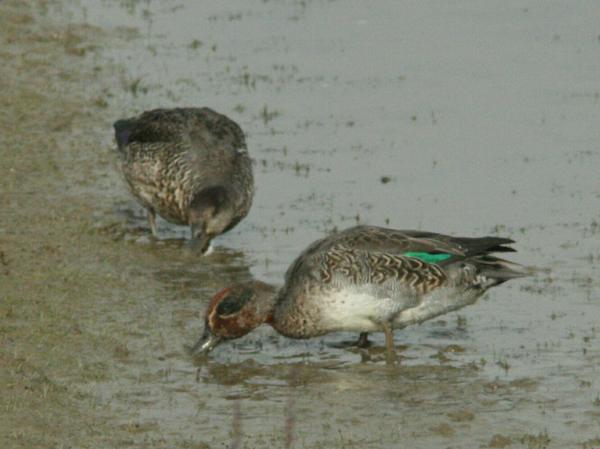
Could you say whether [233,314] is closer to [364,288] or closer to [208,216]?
[364,288]

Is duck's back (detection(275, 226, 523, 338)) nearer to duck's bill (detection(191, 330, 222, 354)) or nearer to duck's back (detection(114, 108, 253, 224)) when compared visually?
duck's bill (detection(191, 330, 222, 354))

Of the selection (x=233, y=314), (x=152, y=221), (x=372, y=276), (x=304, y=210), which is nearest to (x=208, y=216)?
(x=152, y=221)

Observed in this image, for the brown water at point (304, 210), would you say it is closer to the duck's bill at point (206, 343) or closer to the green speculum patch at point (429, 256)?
the duck's bill at point (206, 343)

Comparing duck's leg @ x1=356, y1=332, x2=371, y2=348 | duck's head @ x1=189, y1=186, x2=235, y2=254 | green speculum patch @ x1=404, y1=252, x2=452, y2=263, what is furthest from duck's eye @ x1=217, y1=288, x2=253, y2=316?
duck's head @ x1=189, y1=186, x2=235, y2=254

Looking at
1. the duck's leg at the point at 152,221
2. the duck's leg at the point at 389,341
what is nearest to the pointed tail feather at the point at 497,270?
the duck's leg at the point at 389,341

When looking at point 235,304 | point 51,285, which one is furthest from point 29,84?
point 235,304

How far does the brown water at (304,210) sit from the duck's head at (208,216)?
30 centimetres

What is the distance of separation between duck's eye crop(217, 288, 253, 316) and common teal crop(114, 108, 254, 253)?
96.8 inches

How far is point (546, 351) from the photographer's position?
1133 cm

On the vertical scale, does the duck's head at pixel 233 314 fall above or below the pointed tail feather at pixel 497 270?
below

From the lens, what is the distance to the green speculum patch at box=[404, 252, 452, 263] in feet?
37.4

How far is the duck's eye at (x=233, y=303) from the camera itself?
11266 mm

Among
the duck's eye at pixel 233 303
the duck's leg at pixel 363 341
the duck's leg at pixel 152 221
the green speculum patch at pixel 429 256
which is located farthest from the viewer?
the duck's leg at pixel 152 221

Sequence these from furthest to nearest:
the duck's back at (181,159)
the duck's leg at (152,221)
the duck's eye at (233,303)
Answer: the duck's leg at (152,221), the duck's back at (181,159), the duck's eye at (233,303)
